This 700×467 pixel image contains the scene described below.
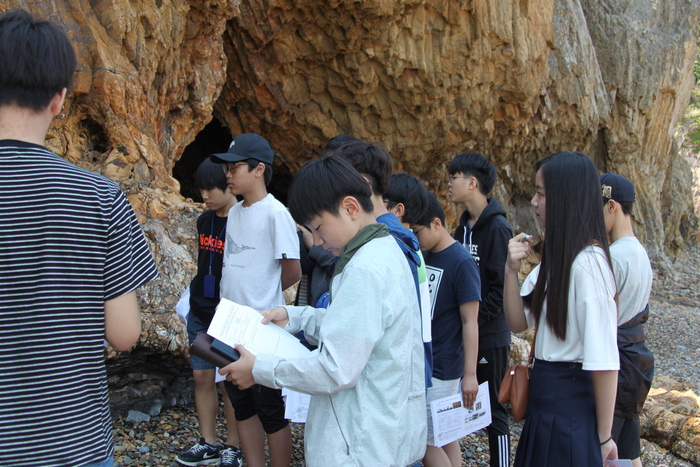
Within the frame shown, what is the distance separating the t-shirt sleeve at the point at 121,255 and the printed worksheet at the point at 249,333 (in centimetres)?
27

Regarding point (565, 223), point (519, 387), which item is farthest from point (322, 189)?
point (519, 387)

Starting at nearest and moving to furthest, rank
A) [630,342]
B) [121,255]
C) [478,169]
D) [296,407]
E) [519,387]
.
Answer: [121,255] < [519,387] < [296,407] < [630,342] < [478,169]

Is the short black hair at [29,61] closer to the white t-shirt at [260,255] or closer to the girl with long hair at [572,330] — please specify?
the white t-shirt at [260,255]

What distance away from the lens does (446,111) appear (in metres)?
9.09

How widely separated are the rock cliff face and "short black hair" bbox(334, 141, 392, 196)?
1.95 metres

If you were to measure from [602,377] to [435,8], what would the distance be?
24.0ft

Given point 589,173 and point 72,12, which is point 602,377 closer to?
point 589,173

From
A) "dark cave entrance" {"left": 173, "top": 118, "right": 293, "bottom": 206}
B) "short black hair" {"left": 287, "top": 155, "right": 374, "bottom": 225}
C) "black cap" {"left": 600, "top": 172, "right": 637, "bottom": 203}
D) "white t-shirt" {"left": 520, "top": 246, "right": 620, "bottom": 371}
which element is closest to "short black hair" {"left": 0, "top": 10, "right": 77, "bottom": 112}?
"short black hair" {"left": 287, "top": 155, "right": 374, "bottom": 225}

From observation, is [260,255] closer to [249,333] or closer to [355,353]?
[249,333]

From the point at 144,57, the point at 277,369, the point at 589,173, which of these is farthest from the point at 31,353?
the point at 144,57

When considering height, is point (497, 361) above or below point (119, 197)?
below

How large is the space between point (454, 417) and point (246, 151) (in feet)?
5.60

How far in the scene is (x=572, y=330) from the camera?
1.81 m

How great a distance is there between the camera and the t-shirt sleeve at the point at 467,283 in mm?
2627
